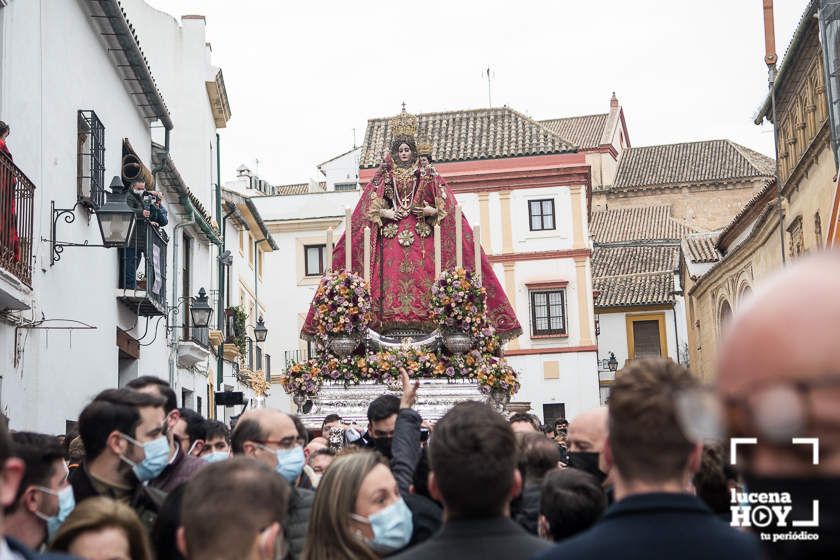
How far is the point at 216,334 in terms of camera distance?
2184 cm

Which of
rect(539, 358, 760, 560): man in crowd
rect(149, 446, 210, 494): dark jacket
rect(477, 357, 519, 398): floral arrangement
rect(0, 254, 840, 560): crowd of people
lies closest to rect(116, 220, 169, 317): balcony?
rect(477, 357, 519, 398): floral arrangement

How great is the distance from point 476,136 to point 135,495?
3004 cm

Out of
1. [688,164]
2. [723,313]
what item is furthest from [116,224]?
[688,164]

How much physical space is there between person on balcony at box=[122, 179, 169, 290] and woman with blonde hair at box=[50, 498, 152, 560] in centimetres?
967

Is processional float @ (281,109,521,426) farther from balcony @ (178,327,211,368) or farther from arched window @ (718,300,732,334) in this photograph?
arched window @ (718,300,732,334)

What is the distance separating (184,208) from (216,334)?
3412mm

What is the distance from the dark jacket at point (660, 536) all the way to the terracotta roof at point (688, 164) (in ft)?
174

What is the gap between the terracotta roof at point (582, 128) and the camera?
57.2 metres

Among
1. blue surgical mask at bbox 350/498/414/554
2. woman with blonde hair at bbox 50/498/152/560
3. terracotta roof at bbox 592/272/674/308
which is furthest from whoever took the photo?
terracotta roof at bbox 592/272/674/308

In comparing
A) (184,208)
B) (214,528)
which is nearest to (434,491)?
(214,528)

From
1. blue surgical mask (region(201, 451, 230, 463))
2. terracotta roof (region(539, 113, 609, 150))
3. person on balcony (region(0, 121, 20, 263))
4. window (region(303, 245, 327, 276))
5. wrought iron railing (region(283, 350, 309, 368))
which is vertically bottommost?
blue surgical mask (region(201, 451, 230, 463))

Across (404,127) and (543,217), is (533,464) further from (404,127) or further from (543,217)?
(543,217)

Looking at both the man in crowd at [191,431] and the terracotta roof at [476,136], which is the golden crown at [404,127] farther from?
the terracotta roof at [476,136]

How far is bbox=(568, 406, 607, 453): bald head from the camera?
4.62m
